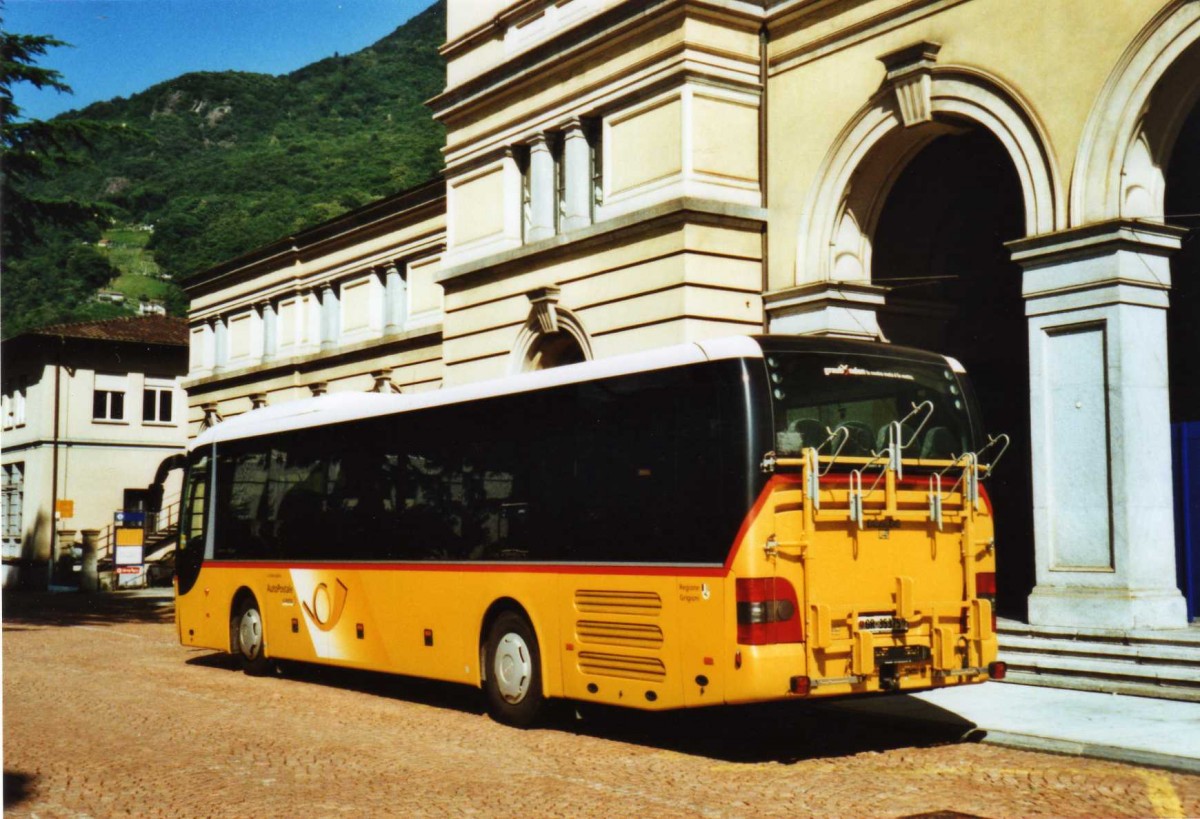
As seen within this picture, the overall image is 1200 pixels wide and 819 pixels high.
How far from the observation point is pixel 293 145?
48.6 metres

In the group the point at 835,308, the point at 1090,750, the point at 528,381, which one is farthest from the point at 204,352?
the point at 1090,750

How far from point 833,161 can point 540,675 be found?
9.41m

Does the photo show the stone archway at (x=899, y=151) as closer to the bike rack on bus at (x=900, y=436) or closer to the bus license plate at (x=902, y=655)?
the bike rack on bus at (x=900, y=436)

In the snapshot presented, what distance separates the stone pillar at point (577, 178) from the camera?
71.7ft

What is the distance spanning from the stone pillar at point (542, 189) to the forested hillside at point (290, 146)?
54.9ft

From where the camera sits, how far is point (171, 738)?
1125cm

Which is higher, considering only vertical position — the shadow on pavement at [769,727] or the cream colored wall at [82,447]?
the cream colored wall at [82,447]

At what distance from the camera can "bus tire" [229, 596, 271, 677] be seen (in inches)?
674

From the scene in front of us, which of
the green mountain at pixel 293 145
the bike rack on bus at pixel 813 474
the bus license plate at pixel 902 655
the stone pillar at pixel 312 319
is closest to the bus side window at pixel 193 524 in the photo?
the bike rack on bus at pixel 813 474

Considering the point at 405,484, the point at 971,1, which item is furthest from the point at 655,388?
the point at 971,1

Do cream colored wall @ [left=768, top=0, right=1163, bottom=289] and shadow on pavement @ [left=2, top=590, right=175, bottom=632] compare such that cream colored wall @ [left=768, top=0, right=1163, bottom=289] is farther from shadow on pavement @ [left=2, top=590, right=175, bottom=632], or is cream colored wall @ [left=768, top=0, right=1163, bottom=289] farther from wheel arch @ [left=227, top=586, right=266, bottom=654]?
shadow on pavement @ [left=2, top=590, right=175, bottom=632]

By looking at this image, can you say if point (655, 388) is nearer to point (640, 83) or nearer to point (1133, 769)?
point (1133, 769)

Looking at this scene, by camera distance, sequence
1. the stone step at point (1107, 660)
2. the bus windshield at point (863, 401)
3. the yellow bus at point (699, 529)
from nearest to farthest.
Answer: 1. the yellow bus at point (699, 529)
2. the bus windshield at point (863, 401)
3. the stone step at point (1107, 660)

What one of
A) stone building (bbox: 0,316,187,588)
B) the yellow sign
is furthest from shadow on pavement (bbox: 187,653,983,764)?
stone building (bbox: 0,316,187,588)
